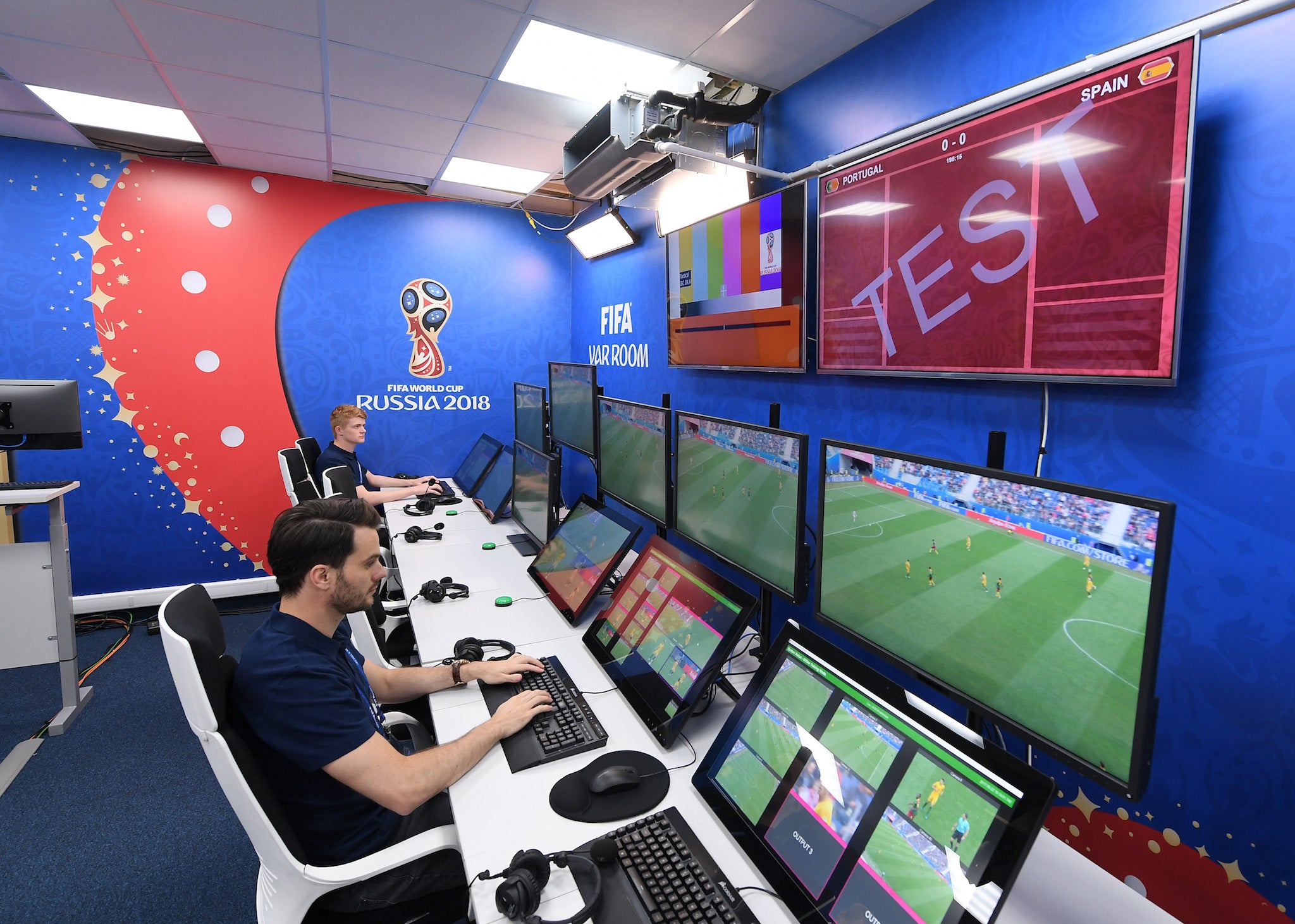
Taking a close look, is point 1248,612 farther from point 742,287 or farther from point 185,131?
point 185,131

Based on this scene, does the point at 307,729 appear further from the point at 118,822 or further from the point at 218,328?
the point at 218,328

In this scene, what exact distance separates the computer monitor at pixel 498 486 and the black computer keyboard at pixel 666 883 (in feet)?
7.94

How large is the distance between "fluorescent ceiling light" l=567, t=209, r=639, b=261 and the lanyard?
2676 mm

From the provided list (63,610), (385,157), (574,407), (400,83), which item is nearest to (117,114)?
(385,157)

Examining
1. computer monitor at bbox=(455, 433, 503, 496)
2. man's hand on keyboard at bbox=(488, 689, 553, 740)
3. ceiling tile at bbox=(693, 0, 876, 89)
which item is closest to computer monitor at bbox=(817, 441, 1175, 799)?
man's hand on keyboard at bbox=(488, 689, 553, 740)

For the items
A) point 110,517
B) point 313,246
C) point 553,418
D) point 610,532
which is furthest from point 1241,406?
point 110,517

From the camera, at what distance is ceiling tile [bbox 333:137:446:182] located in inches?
134

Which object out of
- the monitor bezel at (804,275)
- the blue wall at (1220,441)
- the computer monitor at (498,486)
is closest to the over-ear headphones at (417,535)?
the computer monitor at (498,486)

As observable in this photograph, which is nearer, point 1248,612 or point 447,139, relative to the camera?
point 1248,612

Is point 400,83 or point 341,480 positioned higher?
point 400,83

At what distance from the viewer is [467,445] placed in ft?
15.6

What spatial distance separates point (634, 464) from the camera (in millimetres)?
2332

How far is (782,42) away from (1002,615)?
1928mm

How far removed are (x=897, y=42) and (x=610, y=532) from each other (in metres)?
1.79
